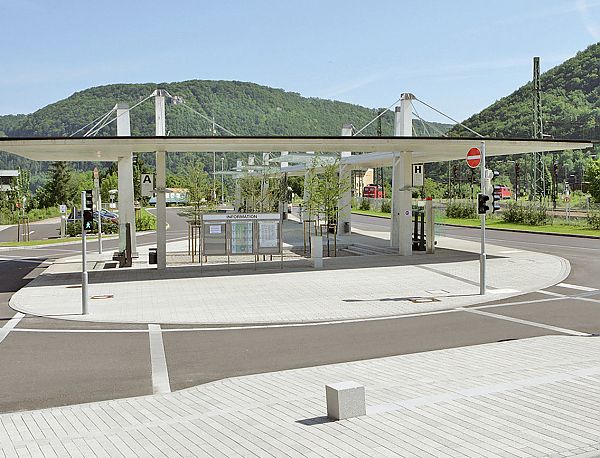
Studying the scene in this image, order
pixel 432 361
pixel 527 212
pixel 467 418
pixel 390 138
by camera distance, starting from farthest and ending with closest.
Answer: pixel 527 212 < pixel 390 138 < pixel 432 361 < pixel 467 418

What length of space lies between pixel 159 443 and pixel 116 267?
18.4 m

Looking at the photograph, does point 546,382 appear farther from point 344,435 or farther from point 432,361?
point 344,435

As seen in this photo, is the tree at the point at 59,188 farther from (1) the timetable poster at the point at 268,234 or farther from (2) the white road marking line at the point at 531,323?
(2) the white road marking line at the point at 531,323

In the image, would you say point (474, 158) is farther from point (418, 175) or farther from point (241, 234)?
point (418, 175)

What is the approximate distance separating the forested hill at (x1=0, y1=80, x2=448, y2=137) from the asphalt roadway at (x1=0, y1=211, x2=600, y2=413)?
94.1 m

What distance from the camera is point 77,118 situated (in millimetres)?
107688

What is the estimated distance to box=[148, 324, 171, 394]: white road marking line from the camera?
→ 8297 mm

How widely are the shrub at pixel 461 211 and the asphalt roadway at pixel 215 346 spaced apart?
4025 cm

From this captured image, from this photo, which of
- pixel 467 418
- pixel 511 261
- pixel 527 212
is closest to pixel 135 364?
pixel 467 418

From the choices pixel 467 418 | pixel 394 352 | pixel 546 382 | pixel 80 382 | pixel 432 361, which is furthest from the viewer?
pixel 394 352

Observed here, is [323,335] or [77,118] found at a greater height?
[77,118]

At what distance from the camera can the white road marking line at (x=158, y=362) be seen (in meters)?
8.30

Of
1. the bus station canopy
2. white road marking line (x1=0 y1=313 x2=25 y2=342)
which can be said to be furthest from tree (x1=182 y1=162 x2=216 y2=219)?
white road marking line (x1=0 y1=313 x2=25 y2=342)

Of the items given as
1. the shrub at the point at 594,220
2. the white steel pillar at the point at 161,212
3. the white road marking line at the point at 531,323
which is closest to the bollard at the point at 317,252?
the white steel pillar at the point at 161,212
